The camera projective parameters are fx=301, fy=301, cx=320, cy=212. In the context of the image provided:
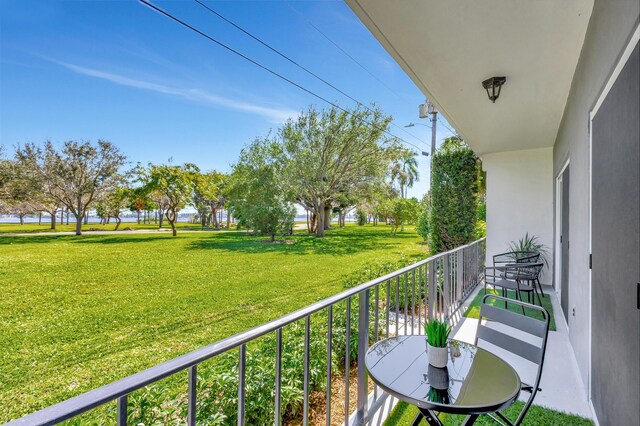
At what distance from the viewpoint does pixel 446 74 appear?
2660 mm

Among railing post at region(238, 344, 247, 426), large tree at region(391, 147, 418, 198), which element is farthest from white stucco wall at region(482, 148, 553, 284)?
large tree at region(391, 147, 418, 198)

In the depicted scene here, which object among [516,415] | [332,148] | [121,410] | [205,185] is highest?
[332,148]

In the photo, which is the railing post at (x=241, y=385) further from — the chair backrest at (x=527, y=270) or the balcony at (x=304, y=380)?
the chair backrest at (x=527, y=270)

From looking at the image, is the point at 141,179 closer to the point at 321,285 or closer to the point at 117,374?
the point at 321,285

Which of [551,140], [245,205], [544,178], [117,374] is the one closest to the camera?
[117,374]

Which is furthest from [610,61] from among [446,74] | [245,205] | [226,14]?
[245,205]

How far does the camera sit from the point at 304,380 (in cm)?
133

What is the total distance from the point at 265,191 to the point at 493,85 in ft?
41.5

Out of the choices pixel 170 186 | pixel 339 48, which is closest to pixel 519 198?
pixel 339 48

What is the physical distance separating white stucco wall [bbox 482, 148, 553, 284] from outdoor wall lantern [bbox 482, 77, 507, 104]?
10.3ft

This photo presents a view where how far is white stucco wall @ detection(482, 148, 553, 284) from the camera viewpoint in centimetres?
519

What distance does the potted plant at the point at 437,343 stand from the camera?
1267 mm

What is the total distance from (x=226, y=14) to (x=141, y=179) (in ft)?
51.0

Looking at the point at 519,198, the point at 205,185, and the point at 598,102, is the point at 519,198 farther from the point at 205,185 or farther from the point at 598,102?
the point at 205,185
